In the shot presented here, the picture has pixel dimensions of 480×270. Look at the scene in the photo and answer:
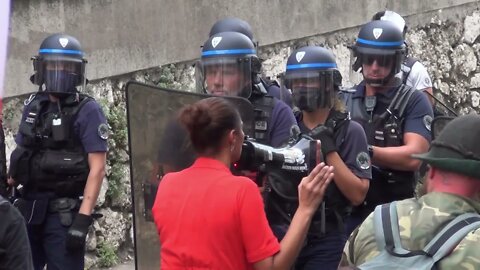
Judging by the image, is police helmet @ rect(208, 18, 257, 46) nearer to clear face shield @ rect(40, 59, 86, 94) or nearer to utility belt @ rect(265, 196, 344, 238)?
clear face shield @ rect(40, 59, 86, 94)

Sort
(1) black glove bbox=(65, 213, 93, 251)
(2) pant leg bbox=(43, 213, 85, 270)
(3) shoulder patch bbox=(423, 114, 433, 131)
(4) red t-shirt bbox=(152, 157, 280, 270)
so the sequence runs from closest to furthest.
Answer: (4) red t-shirt bbox=(152, 157, 280, 270) → (3) shoulder patch bbox=(423, 114, 433, 131) → (1) black glove bbox=(65, 213, 93, 251) → (2) pant leg bbox=(43, 213, 85, 270)

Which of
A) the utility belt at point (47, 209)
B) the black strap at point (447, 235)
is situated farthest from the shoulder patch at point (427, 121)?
the black strap at point (447, 235)

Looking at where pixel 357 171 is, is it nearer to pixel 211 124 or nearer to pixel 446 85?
pixel 211 124

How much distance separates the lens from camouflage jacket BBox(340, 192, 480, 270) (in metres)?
2.79

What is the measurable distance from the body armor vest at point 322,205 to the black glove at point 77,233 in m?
1.37

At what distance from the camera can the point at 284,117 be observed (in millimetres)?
4633

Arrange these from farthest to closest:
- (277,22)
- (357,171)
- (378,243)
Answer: (277,22) < (357,171) < (378,243)

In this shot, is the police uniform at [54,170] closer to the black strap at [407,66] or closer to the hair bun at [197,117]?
the hair bun at [197,117]

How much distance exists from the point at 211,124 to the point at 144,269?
0.88m

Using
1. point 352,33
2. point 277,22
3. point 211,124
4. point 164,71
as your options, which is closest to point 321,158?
point 211,124

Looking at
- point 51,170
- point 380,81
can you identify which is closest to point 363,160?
point 380,81

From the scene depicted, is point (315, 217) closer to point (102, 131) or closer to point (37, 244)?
point (102, 131)

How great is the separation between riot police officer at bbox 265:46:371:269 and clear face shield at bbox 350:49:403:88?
639mm

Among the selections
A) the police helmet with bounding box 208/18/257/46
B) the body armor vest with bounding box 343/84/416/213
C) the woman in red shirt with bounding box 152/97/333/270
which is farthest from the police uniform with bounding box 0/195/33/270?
the police helmet with bounding box 208/18/257/46
